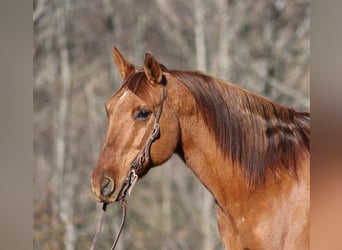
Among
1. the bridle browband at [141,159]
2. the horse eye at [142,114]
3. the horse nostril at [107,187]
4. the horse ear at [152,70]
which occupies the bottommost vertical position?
the horse nostril at [107,187]

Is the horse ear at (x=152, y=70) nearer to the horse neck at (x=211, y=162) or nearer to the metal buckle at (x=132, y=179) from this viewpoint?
the horse neck at (x=211, y=162)

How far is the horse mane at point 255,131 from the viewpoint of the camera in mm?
1667

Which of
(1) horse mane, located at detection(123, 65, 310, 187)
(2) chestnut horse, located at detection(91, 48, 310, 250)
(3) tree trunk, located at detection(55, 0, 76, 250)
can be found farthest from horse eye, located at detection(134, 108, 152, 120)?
(3) tree trunk, located at detection(55, 0, 76, 250)

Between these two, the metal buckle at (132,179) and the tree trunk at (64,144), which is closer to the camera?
the metal buckle at (132,179)

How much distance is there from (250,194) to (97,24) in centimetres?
69

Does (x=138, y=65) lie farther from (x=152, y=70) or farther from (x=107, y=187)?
(x=107, y=187)

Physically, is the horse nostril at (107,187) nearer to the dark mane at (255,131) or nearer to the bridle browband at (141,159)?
the bridle browband at (141,159)

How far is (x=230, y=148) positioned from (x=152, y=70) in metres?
0.31

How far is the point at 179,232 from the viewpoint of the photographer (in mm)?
1771

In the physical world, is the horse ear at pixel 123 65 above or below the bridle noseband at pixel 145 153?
above

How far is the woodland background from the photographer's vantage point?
171cm

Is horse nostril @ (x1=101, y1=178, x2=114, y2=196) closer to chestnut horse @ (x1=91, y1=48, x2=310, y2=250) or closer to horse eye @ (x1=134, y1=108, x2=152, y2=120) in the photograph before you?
chestnut horse @ (x1=91, y1=48, x2=310, y2=250)

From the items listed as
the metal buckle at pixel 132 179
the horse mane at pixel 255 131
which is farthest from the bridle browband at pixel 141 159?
the horse mane at pixel 255 131

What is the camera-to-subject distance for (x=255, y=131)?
1.67 m
